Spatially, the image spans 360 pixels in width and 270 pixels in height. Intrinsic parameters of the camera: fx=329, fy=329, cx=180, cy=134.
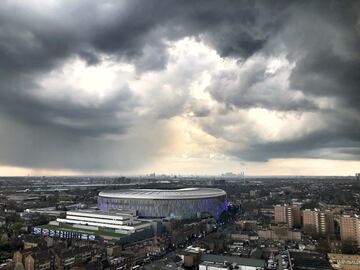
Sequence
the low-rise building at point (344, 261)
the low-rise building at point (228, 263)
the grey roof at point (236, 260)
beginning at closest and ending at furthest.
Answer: the low-rise building at point (228, 263) < the grey roof at point (236, 260) < the low-rise building at point (344, 261)

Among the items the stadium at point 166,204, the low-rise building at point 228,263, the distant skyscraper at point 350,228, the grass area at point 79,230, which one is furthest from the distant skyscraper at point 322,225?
the grass area at point 79,230

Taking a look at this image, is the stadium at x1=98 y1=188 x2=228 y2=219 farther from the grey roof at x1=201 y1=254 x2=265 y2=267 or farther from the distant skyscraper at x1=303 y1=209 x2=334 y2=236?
the grey roof at x1=201 y1=254 x2=265 y2=267

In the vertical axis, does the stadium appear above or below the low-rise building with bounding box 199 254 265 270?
above

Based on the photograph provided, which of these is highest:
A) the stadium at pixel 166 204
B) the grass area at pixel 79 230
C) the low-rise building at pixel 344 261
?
the stadium at pixel 166 204

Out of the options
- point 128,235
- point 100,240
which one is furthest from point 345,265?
point 100,240

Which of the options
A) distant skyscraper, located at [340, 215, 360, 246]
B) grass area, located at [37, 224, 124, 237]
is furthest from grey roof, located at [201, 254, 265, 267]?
distant skyscraper, located at [340, 215, 360, 246]

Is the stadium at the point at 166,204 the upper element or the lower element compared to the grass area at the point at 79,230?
upper

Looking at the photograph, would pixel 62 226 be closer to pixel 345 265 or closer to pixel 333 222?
pixel 345 265

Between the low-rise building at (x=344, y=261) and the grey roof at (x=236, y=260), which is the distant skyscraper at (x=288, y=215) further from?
the grey roof at (x=236, y=260)
